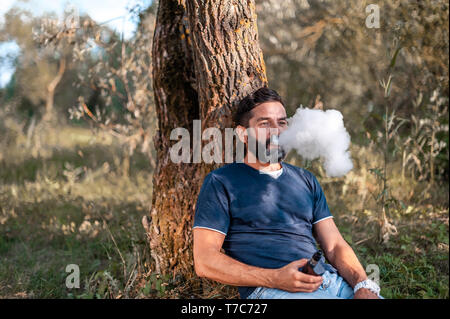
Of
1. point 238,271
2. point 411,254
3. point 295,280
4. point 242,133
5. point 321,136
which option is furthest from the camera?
point 411,254

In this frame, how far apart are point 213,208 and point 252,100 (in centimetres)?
66

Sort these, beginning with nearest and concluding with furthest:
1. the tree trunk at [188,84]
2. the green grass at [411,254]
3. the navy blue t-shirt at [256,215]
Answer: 1. the navy blue t-shirt at [256,215]
2. the tree trunk at [188,84]
3. the green grass at [411,254]

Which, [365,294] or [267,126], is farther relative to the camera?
[267,126]

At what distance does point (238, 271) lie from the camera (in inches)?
85.5

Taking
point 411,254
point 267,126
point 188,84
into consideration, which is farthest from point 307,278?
point 411,254

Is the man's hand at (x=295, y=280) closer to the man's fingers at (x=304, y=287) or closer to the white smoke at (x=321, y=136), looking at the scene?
the man's fingers at (x=304, y=287)

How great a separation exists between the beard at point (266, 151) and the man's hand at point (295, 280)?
583mm

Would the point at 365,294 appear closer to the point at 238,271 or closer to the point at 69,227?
the point at 238,271

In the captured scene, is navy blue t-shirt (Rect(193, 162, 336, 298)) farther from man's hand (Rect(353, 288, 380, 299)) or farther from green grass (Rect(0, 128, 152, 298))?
green grass (Rect(0, 128, 152, 298))

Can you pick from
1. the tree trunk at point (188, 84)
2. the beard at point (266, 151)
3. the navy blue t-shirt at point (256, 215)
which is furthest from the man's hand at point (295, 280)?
the tree trunk at point (188, 84)

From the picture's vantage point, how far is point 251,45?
283cm

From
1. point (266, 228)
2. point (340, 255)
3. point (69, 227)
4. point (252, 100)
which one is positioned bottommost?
point (69, 227)

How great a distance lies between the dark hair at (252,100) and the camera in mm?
2506
